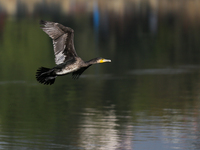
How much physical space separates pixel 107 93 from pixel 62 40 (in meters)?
15.1

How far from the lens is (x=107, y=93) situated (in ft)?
117

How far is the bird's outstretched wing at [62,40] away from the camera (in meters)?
20.5

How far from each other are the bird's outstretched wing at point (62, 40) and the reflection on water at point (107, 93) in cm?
343

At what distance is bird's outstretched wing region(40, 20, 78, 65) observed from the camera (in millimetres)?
→ 20469

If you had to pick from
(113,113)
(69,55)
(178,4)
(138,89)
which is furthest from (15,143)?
(178,4)

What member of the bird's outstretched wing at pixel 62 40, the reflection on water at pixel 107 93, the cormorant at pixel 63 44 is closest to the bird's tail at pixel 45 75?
the cormorant at pixel 63 44

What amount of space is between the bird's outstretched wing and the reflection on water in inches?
135

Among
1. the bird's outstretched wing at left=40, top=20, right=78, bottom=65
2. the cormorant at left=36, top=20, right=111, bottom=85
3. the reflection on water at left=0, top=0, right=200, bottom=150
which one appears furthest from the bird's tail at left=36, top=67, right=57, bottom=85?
the reflection on water at left=0, top=0, right=200, bottom=150

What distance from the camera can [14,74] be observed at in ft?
146

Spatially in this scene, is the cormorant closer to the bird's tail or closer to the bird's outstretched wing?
the bird's outstretched wing

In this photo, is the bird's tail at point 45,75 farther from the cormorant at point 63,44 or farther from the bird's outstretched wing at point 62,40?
the bird's outstretched wing at point 62,40

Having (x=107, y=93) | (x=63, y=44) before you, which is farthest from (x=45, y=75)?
(x=107, y=93)

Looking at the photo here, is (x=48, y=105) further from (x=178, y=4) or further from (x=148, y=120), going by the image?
(x=178, y=4)

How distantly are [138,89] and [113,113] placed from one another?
786 centimetres
